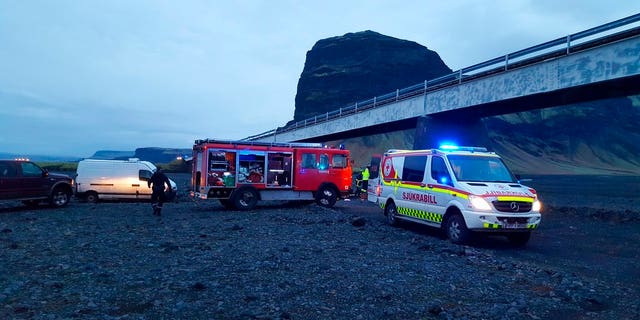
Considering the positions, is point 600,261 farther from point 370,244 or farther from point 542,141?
point 542,141

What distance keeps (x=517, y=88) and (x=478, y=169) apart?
11.4 metres

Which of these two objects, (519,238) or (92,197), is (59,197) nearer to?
(92,197)

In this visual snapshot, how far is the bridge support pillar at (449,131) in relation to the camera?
27.2 m

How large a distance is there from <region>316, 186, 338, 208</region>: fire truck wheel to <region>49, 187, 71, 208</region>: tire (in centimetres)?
1089

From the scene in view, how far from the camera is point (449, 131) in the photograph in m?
27.5

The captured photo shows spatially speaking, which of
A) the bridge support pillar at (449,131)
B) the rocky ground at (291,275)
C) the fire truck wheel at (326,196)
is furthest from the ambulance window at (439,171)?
the bridge support pillar at (449,131)

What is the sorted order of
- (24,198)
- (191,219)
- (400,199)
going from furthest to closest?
1. (24,198)
2. (191,219)
3. (400,199)

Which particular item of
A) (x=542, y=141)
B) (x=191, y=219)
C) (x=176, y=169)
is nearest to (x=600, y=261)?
(x=191, y=219)

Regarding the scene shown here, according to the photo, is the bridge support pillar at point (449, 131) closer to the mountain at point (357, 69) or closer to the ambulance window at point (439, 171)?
the ambulance window at point (439, 171)

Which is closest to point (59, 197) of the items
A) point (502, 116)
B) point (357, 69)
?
point (357, 69)

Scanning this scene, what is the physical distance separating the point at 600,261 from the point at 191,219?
12.2 metres

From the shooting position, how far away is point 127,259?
27.4 feet

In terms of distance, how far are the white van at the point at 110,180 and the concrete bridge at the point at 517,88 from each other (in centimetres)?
1683

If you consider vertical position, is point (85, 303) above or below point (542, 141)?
below
